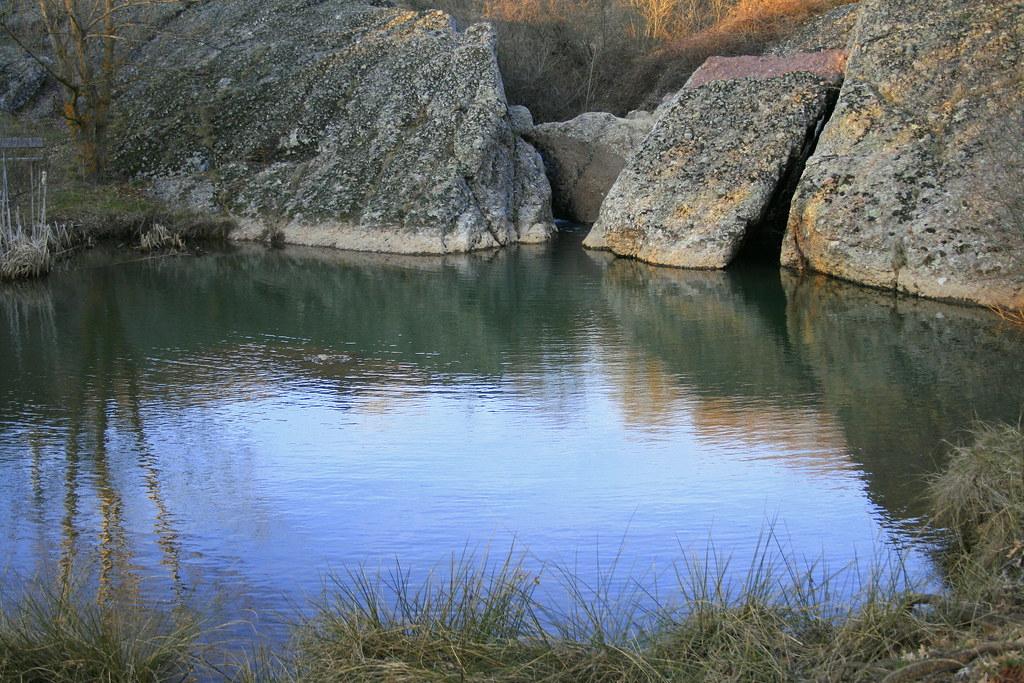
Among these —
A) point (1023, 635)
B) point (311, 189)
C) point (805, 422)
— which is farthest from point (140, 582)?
point (311, 189)

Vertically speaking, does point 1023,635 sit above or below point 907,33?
below

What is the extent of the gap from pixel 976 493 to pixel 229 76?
15.7m

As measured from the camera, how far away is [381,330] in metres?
10.9

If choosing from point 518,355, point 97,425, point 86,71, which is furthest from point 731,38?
point 97,425

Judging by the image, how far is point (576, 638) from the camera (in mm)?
4387

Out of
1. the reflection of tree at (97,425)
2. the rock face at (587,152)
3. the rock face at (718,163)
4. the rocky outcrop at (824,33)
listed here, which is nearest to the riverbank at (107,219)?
the reflection of tree at (97,425)

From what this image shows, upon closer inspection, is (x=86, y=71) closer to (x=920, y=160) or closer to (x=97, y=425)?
(x=97, y=425)

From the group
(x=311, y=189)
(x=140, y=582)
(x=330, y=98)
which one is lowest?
(x=140, y=582)

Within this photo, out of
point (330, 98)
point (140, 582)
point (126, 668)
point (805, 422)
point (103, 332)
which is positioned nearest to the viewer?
point (126, 668)

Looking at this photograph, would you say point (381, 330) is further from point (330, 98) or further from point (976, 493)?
point (330, 98)

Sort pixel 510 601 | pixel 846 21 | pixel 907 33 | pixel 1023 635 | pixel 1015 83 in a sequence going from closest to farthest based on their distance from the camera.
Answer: pixel 1023 635, pixel 510 601, pixel 1015 83, pixel 907 33, pixel 846 21

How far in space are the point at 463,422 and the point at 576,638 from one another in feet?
11.8

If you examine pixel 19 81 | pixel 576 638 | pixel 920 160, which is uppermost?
pixel 19 81

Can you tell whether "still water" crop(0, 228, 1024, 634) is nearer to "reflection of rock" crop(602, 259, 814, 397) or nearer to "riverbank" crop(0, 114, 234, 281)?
"reflection of rock" crop(602, 259, 814, 397)
